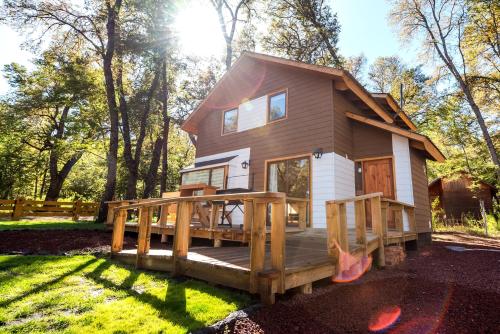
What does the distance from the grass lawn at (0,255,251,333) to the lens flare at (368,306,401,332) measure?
1.24 m

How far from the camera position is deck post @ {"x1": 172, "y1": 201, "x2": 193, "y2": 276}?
3803 millimetres

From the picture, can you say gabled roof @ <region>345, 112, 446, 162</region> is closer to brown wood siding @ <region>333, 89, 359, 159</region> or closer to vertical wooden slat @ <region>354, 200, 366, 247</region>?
brown wood siding @ <region>333, 89, 359, 159</region>

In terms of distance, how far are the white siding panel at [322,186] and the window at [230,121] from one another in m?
4.14

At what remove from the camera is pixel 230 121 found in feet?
36.8

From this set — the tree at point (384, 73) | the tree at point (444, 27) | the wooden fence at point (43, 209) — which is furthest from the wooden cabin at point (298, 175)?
the tree at point (384, 73)

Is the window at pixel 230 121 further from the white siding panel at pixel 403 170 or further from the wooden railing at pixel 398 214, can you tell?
the wooden railing at pixel 398 214

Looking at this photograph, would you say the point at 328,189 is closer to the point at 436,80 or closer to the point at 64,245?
the point at 64,245

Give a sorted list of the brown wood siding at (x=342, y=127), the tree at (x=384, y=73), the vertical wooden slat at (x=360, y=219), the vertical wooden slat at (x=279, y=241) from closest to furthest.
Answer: the vertical wooden slat at (x=279, y=241)
the vertical wooden slat at (x=360, y=219)
the brown wood siding at (x=342, y=127)
the tree at (x=384, y=73)

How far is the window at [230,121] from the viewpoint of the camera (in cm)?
1096

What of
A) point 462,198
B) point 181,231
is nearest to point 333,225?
point 181,231

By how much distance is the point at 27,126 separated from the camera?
70.5ft

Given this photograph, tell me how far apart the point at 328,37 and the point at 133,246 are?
49.8ft

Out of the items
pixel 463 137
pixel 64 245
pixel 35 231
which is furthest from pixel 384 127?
pixel 463 137

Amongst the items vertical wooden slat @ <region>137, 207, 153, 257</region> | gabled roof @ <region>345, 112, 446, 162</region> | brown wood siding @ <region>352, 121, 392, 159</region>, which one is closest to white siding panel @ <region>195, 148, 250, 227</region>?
brown wood siding @ <region>352, 121, 392, 159</region>
